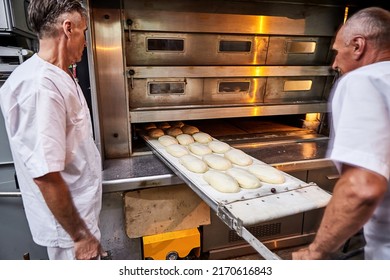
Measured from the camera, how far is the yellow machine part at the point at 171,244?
139 cm

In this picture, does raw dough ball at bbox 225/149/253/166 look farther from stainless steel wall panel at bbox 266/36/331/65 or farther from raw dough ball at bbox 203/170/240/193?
stainless steel wall panel at bbox 266/36/331/65

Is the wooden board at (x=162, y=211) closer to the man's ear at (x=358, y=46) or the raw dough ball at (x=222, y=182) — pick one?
the raw dough ball at (x=222, y=182)

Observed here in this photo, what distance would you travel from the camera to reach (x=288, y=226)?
1.73m

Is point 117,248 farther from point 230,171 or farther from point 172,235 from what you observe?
point 230,171

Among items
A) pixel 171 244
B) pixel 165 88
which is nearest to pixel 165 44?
pixel 165 88

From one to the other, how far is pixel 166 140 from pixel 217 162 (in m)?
0.41

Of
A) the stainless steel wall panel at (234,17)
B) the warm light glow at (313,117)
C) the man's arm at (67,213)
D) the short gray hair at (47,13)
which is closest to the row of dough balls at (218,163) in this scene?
the man's arm at (67,213)

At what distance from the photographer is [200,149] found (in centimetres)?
144

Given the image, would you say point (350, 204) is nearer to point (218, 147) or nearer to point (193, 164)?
point (193, 164)

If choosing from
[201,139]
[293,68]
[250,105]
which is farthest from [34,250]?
[293,68]

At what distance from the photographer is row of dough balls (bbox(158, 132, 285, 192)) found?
42.1 inches

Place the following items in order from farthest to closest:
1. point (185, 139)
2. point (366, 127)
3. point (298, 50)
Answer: point (298, 50), point (185, 139), point (366, 127)

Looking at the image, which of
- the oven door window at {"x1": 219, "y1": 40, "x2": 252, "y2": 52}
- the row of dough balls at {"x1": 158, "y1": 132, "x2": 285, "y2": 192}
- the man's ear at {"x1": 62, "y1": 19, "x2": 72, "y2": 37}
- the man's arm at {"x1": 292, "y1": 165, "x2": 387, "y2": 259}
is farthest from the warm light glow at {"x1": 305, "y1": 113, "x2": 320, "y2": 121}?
the man's ear at {"x1": 62, "y1": 19, "x2": 72, "y2": 37}

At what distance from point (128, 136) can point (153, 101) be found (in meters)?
0.26
